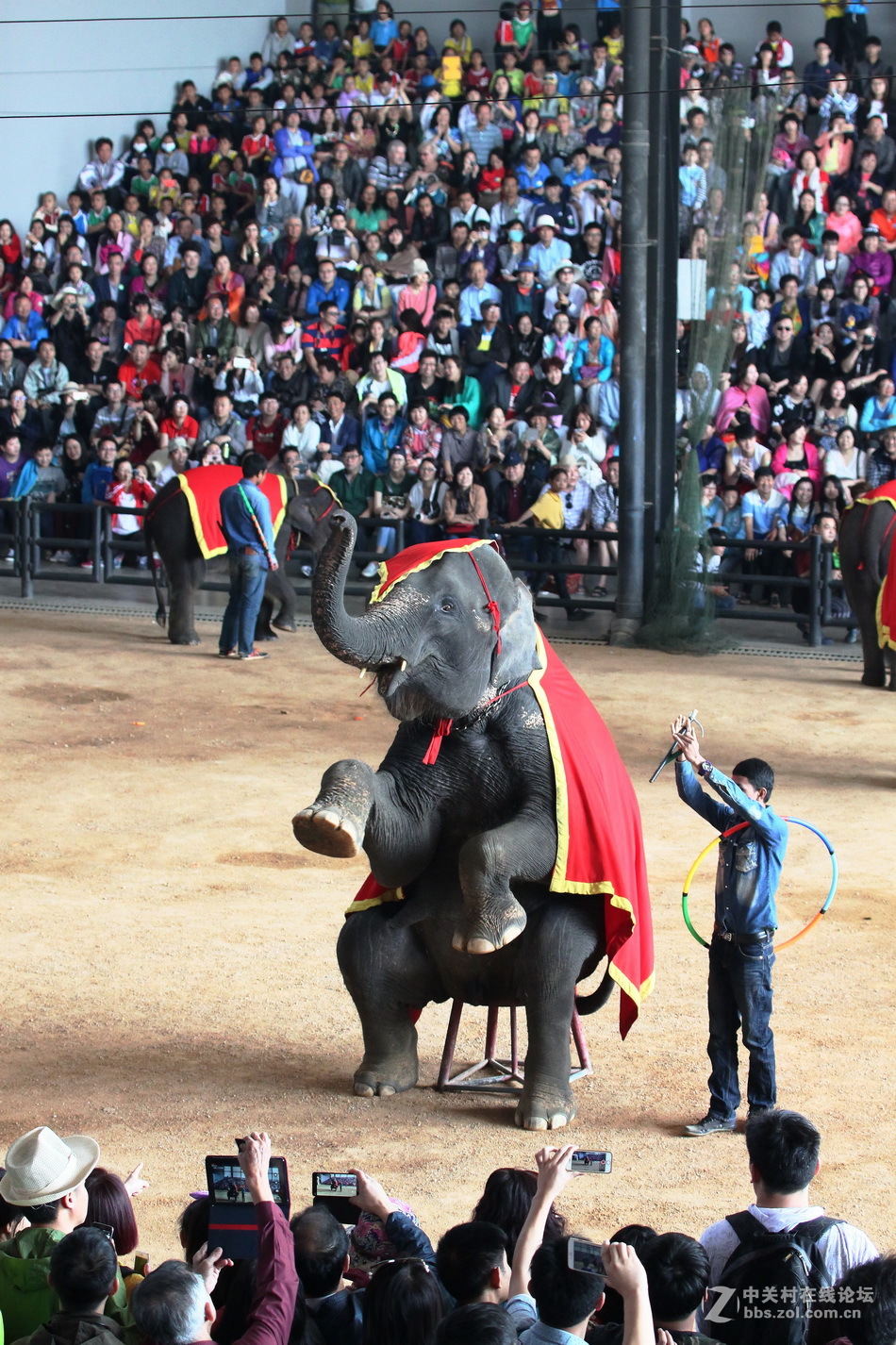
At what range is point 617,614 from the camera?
1413 cm

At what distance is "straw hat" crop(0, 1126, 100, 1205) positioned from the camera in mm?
3549

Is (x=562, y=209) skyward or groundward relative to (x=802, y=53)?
groundward

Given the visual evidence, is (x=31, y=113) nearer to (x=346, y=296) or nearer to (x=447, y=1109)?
(x=346, y=296)

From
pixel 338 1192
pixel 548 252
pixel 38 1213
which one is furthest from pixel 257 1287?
pixel 548 252

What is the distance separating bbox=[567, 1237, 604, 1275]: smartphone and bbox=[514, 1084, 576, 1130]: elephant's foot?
247 cm

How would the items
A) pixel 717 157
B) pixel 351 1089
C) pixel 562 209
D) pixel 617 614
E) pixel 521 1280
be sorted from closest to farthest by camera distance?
pixel 521 1280, pixel 351 1089, pixel 717 157, pixel 617 614, pixel 562 209

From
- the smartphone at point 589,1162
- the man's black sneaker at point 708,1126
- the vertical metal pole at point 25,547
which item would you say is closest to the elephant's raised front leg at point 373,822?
the man's black sneaker at point 708,1126

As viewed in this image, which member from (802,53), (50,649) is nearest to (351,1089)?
(50,649)

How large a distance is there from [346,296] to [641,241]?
4742 mm

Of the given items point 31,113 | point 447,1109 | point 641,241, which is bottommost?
point 447,1109

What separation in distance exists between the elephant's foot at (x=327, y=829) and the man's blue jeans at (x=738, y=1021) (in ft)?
3.98

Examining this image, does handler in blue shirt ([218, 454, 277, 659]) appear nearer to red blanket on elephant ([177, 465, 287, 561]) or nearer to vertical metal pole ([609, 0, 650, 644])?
red blanket on elephant ([177, 465, 287, 561])

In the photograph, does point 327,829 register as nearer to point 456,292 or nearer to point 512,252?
point 456,292

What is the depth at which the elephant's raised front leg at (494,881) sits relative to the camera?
517 centimetres
